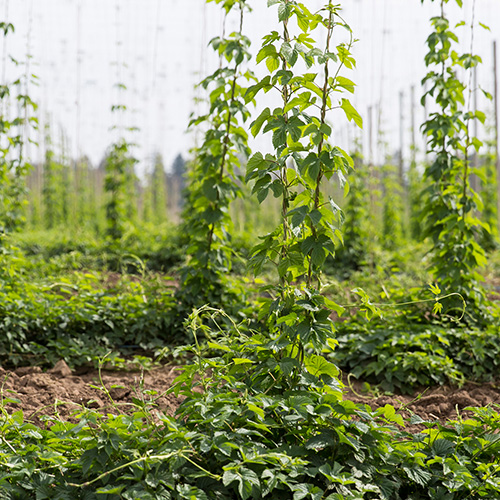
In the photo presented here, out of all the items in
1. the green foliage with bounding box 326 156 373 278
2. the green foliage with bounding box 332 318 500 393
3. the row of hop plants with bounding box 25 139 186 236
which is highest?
the row of hop plants with bounding box 25 139 186 236

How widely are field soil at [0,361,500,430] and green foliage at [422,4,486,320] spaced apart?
3.03 feet

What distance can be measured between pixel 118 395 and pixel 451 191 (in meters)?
3.02

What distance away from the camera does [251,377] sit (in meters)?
2.32

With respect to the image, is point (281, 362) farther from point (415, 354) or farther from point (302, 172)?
point (415, 354)

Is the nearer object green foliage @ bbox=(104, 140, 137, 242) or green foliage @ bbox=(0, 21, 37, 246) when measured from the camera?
green foliage @ bbox=(0, 21, 37, 246)

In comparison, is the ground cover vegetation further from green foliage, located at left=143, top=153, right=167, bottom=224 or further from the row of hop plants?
green foliage, located at left=143, top=153, right=167, bottom=224

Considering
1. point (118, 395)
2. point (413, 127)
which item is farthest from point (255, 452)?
point (413, 127)

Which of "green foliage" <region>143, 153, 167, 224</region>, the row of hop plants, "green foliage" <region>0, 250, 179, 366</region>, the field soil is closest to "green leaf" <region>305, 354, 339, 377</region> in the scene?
the field soil

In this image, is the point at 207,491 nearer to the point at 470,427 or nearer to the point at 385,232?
the point at 470,427

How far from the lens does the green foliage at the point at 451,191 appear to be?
4.13 metres

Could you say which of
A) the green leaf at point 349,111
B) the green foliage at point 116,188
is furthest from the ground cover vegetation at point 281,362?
the green foliage at point 116,188

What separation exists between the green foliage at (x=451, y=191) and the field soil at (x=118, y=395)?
3.03 ft

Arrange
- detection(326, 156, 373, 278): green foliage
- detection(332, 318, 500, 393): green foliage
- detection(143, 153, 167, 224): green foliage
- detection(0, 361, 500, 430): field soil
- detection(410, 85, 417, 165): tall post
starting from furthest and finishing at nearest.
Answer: detection(143, 153, 167, 224): green foliage
detection(410, 85, 417, 165): tall post
detection(326, 156, 373, 278): green foliage
detection(332, 318, 500, 393): green foliage
detection(0, 361, 500, 430): field soil

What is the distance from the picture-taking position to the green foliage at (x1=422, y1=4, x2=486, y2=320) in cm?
413
